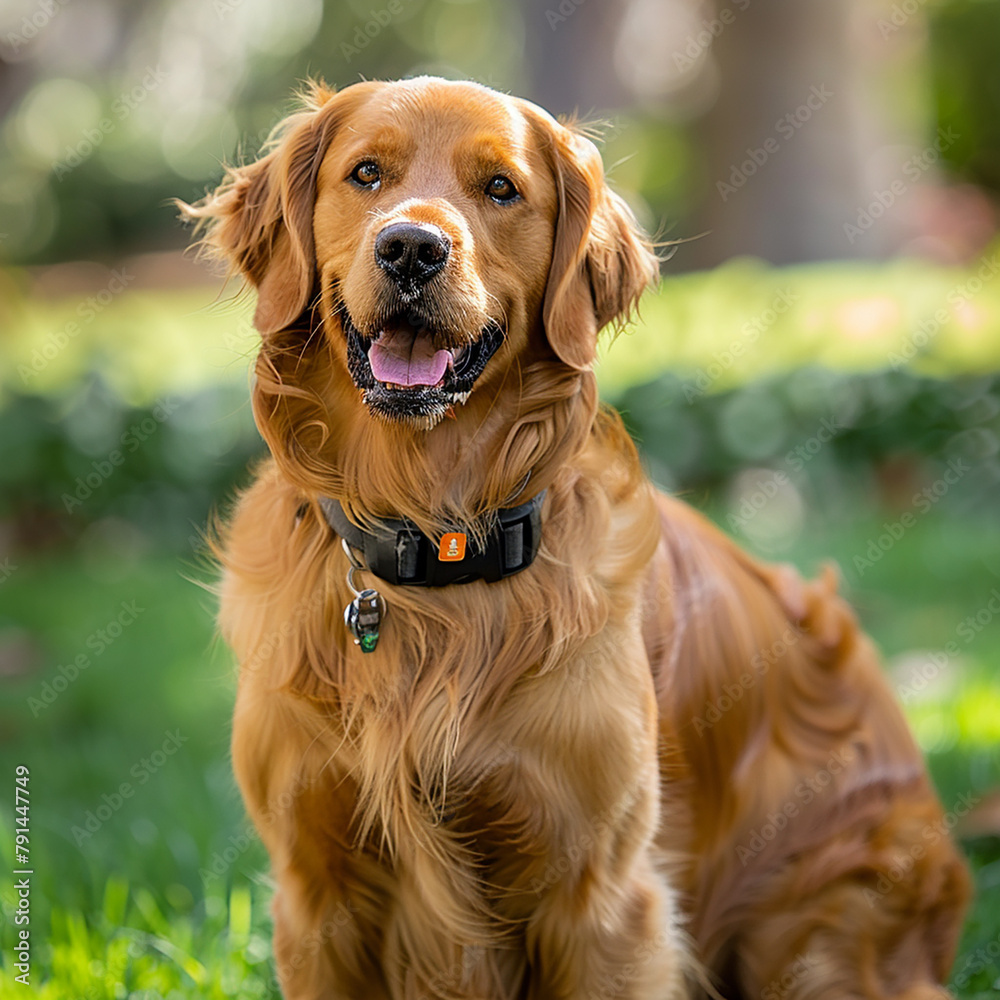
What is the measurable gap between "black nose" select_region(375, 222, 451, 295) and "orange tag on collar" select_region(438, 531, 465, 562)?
513 millimetres

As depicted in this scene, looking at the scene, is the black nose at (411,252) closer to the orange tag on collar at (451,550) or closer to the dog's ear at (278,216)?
the dog's ear at (278,216)

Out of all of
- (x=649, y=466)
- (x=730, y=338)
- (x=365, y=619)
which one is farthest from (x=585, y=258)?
(x=730, y=338)

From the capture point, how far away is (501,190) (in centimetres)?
237

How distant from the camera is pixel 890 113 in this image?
52.2 feet

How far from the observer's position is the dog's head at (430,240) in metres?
2.22

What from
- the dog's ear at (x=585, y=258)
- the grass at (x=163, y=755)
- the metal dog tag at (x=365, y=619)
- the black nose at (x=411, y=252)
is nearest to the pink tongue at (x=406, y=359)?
the black nose at (x=411, y=252)

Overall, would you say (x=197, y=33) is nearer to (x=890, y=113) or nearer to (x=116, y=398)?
(x=890, y=113)

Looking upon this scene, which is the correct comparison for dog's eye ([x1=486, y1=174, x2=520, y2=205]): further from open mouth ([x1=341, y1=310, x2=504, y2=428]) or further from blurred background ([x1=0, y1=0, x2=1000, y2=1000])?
blurred background ([x1=0, y1=0, x2=1000, y2=1000])

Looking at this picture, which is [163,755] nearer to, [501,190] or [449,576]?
[449,576]

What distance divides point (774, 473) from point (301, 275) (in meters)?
4.88

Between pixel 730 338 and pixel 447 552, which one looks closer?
pixel 447 552

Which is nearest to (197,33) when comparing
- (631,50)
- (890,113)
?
(631,50)

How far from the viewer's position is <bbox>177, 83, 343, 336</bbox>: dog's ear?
2406 mm

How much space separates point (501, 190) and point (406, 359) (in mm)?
423
